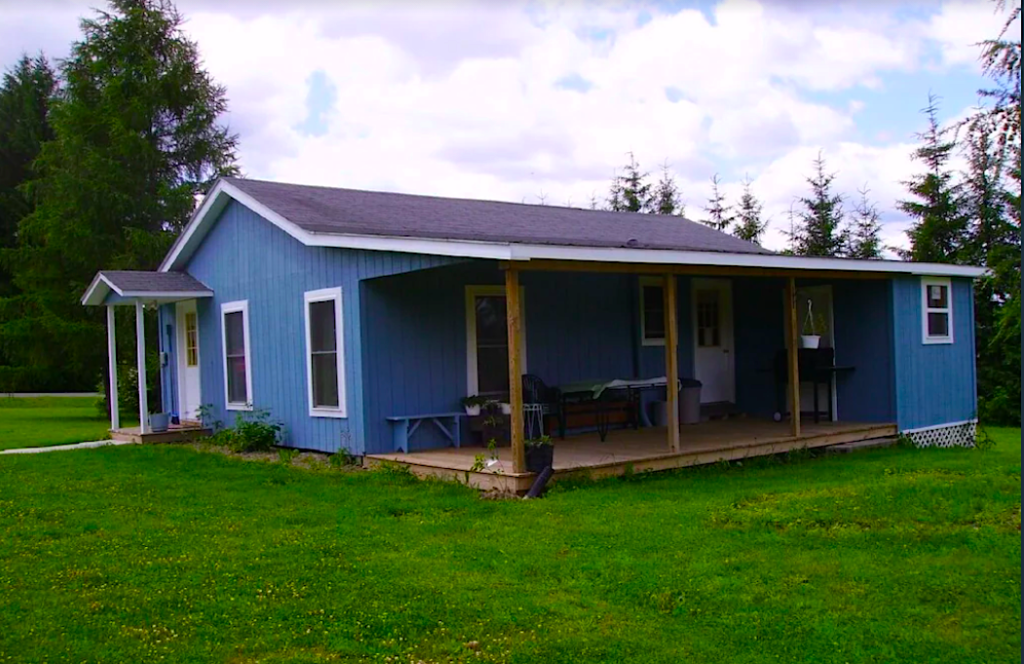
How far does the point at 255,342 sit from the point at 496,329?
340 cm

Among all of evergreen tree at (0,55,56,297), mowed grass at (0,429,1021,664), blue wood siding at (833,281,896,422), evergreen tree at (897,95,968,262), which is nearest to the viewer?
mowed grass at (0,429,1021,664)

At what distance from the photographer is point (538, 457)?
335 inches

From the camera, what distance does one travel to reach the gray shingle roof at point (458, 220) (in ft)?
34.7

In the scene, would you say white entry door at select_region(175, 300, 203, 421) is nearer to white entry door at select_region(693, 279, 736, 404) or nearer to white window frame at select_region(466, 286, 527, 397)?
white window frame at select_region(466, 286, 527, 397)

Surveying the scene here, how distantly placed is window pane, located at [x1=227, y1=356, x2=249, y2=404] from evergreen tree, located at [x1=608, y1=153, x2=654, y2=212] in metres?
18.2

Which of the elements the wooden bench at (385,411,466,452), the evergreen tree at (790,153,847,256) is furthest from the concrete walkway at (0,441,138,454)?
the evergreen tree at (790,153,847,256)

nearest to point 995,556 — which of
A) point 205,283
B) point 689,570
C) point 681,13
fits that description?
point 689,570

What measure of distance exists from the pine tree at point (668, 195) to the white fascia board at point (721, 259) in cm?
1645

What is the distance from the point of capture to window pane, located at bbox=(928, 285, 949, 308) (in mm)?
12688

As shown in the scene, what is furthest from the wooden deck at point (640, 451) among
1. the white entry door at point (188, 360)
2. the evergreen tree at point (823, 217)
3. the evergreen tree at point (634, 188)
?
the evergreen tree at point (634, 188)

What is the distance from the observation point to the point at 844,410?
1267 centimetres

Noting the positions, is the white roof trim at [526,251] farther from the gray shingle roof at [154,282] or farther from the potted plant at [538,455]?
the potted plant at [538,455]

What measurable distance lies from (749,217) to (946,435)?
47.1 ft

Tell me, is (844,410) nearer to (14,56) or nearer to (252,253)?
(252,253)
